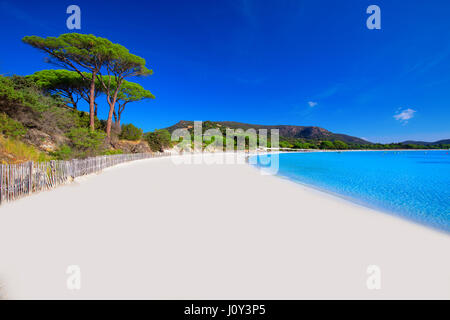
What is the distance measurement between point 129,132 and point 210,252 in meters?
25.0

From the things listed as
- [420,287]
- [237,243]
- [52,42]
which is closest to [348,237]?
[420,287]

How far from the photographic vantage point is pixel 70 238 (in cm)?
297

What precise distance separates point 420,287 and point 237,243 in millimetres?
2247

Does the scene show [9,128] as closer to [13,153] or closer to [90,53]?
[13,153]

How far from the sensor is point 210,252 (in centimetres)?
269

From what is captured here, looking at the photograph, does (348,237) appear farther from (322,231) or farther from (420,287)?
(420,287)

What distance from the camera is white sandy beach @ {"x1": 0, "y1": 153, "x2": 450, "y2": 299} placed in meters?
2.00

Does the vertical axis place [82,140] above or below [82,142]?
above

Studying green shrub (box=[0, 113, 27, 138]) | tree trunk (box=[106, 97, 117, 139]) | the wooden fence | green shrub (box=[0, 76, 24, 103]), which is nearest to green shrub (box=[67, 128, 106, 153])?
green shrub (box=[0, 113, 27, 138])

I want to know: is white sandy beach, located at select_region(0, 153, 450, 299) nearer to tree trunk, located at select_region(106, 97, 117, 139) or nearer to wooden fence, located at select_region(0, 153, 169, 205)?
wooden fence, located at select_region(0, 153, 169, 205)

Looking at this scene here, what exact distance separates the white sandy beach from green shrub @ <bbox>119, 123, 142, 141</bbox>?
20.5 m

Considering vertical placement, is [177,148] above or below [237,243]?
above

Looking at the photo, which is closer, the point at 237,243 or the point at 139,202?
the point at 237,243

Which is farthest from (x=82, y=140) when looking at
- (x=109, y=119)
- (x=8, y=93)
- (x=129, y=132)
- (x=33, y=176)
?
(x=129, y=132)
